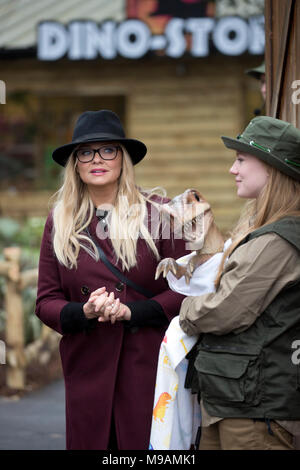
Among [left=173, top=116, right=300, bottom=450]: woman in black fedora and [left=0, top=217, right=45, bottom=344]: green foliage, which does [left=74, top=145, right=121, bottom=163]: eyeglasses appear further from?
[left=0, top=217, right=45, bottom=344]: green foliage

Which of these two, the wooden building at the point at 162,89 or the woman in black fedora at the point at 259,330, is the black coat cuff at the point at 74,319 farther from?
the wooden building at the point at 162,89

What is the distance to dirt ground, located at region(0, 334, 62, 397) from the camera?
7.41 meters

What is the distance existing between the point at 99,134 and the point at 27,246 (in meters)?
7.52

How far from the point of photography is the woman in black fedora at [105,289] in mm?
3391

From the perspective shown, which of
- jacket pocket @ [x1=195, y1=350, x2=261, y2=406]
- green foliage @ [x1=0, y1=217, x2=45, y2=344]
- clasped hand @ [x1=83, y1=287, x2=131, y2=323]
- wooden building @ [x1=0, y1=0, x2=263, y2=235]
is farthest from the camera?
wooden building @ [x1=0, y1=0, x2=263, y2=235]

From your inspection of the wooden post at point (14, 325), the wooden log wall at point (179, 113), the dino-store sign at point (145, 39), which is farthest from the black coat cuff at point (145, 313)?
the wooden log wall at point (179, 113)

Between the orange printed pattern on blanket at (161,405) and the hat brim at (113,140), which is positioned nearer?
the orange printed pattern on blanket at (161,405)

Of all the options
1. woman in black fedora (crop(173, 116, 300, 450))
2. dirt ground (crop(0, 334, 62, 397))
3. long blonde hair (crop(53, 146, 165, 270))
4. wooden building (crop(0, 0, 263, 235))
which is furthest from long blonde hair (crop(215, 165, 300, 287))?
wooden building (crop(0, 0, 263, 235))

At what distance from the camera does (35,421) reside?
21.1 ft

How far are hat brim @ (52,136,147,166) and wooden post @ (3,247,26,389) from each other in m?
3.90

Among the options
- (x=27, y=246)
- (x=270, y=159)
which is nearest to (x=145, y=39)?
(x=27, y=246)

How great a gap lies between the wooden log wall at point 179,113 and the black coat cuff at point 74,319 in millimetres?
8837

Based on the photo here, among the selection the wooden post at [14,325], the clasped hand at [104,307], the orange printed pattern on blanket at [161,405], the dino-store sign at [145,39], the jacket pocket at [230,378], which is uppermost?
the dino-store sign at [145,39]
